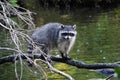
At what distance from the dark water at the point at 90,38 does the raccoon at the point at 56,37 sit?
1372mm

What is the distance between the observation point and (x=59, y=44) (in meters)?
8.81

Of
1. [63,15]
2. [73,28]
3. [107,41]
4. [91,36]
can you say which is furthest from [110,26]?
[73,28]

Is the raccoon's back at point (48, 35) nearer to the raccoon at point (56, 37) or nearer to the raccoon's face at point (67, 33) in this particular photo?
the raccoon at point (56, 37)

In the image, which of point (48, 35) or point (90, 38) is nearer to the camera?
point (48, 35)

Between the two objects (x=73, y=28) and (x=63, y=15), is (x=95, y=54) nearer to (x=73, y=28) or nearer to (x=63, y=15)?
(x=73, y=28)

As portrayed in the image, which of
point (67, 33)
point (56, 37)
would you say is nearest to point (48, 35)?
point (56, 37)

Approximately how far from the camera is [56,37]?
905 cm

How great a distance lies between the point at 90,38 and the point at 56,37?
8.80m

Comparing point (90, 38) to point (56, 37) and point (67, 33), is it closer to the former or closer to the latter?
point (56, 37)

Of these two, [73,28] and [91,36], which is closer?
[73,28]

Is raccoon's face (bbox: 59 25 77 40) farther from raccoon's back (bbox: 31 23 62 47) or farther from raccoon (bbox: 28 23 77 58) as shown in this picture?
raccoon's back (bbox: 31 23 62 47)

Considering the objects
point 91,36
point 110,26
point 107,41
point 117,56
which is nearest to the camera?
point 117,56

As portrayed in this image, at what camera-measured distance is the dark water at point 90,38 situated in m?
12.5

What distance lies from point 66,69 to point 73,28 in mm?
3678
